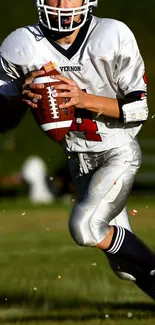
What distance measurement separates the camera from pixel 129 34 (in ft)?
9.27

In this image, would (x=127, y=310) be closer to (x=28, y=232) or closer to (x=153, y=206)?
(x=28, y=232)

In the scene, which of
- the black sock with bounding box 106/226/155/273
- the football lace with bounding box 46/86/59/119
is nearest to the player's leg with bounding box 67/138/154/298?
the black sock with bounding box 106/226/155/273

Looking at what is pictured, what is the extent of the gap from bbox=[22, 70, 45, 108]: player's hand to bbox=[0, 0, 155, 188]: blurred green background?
3.87 m

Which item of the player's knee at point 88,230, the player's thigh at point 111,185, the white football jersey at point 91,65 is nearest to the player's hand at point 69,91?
the white football jersey at point 91,65

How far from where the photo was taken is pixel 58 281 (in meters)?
3.77

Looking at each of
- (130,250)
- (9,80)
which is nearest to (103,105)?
(9,80)

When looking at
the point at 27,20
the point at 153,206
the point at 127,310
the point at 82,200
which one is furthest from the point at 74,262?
the point at 27,20

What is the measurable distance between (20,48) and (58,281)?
130 cm

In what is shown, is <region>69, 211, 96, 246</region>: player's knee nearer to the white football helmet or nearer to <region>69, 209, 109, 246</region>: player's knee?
<region>69, 209, 109, 246</region>: player's knee

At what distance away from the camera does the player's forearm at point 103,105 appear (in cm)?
277

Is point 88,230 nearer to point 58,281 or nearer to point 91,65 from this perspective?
point 91,65

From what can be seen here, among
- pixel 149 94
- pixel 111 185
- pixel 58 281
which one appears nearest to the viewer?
pixel 111 185

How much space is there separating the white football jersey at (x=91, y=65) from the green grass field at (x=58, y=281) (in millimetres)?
625

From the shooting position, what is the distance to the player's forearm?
2.77m
